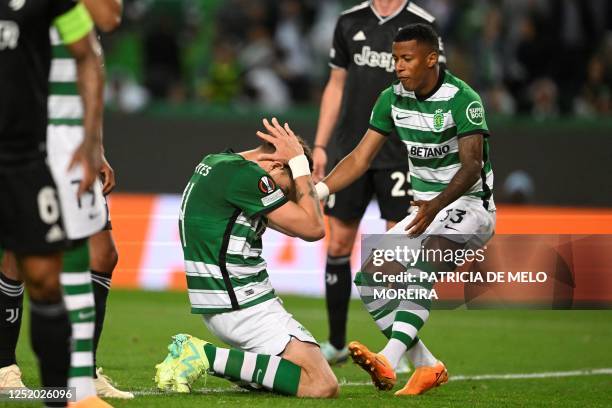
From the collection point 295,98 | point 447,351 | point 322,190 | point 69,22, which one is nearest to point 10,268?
point 322,190

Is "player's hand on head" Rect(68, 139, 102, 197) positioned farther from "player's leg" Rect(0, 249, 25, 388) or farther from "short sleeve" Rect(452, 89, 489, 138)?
"short sleeve" Rect(452, 89, 489, 138)

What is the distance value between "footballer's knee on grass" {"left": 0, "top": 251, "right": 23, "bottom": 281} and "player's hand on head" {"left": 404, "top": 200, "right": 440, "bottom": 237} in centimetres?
228

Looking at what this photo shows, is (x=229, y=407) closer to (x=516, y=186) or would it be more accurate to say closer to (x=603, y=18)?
(x=516, y=186)

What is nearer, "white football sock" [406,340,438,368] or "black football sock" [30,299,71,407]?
"black football sock" [30,299,71,407]

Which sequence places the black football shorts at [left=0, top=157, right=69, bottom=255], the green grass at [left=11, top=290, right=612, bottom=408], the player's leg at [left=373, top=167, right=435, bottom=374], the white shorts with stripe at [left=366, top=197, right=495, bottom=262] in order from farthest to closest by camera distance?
the player's leg at [left=373, top=167, right=435, bottom=374], the white shorts with stripe at [left=366, top=197, right=495, bottom=262], the green grass at [left=11, top=290, right=612, bottom=408], the black football shorts at [left=0, top=157, right=69, bottom=255]

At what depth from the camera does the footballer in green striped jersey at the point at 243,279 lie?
6578mm

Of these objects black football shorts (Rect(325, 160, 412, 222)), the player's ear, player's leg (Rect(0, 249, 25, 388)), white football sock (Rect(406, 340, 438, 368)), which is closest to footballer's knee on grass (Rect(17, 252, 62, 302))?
player's leg (Rect(0, 249, 25, 388))

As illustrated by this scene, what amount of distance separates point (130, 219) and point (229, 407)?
8.14 meters

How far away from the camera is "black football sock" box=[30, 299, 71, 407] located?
5.23 metres

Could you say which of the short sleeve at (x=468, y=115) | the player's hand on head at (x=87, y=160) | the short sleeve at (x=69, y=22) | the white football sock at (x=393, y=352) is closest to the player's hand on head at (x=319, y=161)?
the short sleeve at (x=468, y=115)

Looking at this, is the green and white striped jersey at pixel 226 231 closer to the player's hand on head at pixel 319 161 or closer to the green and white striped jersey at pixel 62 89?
the green and white striped jersey at pixel 62 89

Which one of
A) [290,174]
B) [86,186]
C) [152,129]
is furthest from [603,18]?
[86,186]

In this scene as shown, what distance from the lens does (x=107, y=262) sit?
22.0 ft

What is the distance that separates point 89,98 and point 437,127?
2680 millimetres
